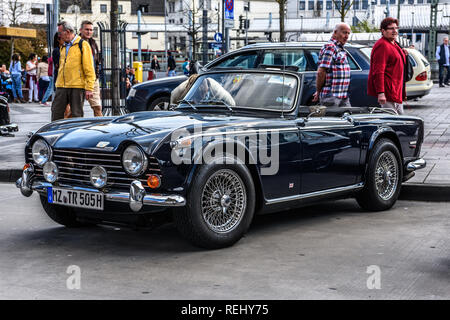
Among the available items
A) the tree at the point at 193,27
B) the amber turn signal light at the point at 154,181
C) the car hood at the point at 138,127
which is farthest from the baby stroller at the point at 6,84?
the amber turn signal light at the point at 154,181

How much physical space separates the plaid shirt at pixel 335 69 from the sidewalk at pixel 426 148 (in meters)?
1.36

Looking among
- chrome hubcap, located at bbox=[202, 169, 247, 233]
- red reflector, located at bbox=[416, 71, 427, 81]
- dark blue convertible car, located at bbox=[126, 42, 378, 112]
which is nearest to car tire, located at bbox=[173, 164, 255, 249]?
chrome hubcap, located at bbox=[202, 169, 247, 233]

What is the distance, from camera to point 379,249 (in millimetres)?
5594

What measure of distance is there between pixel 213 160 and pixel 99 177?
873 mm

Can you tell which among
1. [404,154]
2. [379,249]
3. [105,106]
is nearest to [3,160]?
[105,106]

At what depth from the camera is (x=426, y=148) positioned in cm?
1088

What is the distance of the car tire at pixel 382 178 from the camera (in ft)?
23.2

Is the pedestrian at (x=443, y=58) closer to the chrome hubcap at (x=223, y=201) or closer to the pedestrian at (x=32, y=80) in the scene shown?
the pedestrian at (x=32, y=80)

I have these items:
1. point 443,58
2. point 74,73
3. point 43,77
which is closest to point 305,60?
point 74,73

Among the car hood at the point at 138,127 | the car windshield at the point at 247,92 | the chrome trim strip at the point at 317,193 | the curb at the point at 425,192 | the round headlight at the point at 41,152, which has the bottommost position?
the curb at the point at 425,192

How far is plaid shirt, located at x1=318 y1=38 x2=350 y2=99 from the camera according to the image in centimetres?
855

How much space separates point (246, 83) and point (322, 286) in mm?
2633
